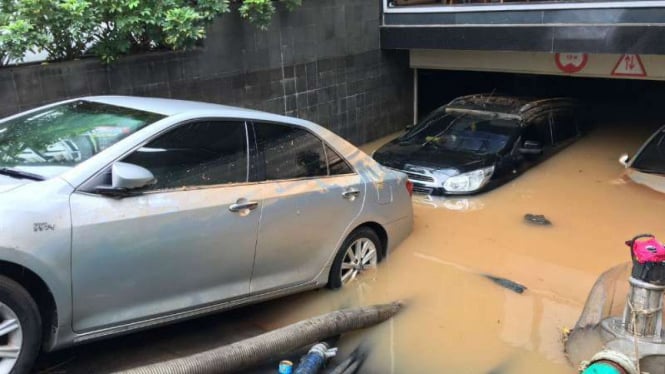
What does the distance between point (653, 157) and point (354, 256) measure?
5.08m

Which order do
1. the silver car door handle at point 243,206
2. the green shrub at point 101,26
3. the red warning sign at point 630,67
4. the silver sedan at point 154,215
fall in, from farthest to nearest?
the red warning sign at point 630,67 → the green shrub at point 101,26 → the silver car door handle at point 243,206 → the silver sedan at point 154,215

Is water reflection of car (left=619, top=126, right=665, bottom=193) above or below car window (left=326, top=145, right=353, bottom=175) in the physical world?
below

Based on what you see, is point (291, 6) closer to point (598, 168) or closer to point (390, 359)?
point (598, 168)

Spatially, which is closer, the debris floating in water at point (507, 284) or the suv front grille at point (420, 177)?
the debris floating in water at point (507, 284)

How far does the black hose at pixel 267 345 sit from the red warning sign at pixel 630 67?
24.4 feet

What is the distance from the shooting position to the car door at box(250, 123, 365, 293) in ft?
14.0

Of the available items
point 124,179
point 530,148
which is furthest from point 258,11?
point 124,179

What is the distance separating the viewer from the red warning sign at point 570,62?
10242 millimetres

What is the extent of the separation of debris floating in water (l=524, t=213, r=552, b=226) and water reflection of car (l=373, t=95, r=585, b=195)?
758 mm

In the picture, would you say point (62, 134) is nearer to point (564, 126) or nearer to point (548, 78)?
point (564, 126)

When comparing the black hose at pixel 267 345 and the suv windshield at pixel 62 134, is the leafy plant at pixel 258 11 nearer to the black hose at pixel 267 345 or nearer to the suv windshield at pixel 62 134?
the suv windshield at pixel 62 134

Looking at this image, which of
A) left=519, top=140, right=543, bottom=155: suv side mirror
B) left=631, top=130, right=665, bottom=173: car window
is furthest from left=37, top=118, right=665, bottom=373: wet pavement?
left=519, top=140, right=543, bottom=155: suv side mirror

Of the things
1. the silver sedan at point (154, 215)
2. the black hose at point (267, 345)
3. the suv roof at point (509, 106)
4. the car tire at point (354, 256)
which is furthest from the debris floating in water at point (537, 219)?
the black hose at point (267, 345)

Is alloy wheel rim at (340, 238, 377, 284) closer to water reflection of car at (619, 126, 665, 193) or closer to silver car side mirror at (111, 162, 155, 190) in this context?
silver car side mirror at (111, 162, 155, 190)
